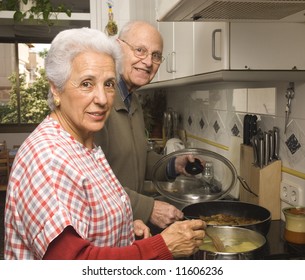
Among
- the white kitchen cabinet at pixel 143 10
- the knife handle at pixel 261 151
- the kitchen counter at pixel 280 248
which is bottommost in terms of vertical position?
the kitchen counter at pixel 280 248

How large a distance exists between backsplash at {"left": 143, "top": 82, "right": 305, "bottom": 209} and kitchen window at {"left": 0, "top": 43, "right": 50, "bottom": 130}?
2.74 metres

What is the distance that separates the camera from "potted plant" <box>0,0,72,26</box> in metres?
2.68

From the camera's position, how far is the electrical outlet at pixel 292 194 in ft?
4.77

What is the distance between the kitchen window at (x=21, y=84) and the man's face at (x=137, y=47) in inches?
155

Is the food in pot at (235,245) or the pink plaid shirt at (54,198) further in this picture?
the food in pot at (235,245)

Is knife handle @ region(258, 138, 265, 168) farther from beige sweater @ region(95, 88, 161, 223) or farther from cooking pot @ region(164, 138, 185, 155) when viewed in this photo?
cooking pot @ region(164, 138, 185, 155)

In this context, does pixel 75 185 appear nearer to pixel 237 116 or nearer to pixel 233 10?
pixel 233 10

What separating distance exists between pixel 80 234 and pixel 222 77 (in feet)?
2.22

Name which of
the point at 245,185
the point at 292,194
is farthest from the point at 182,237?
the point at 245,185

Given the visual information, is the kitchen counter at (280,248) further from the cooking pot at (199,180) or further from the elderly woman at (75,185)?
the elderly woman at (75,185)

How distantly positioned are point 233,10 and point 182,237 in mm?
595

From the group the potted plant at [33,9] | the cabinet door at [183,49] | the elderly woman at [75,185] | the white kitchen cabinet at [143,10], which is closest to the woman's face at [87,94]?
the elderly woman at [75,185]

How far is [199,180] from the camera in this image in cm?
208
